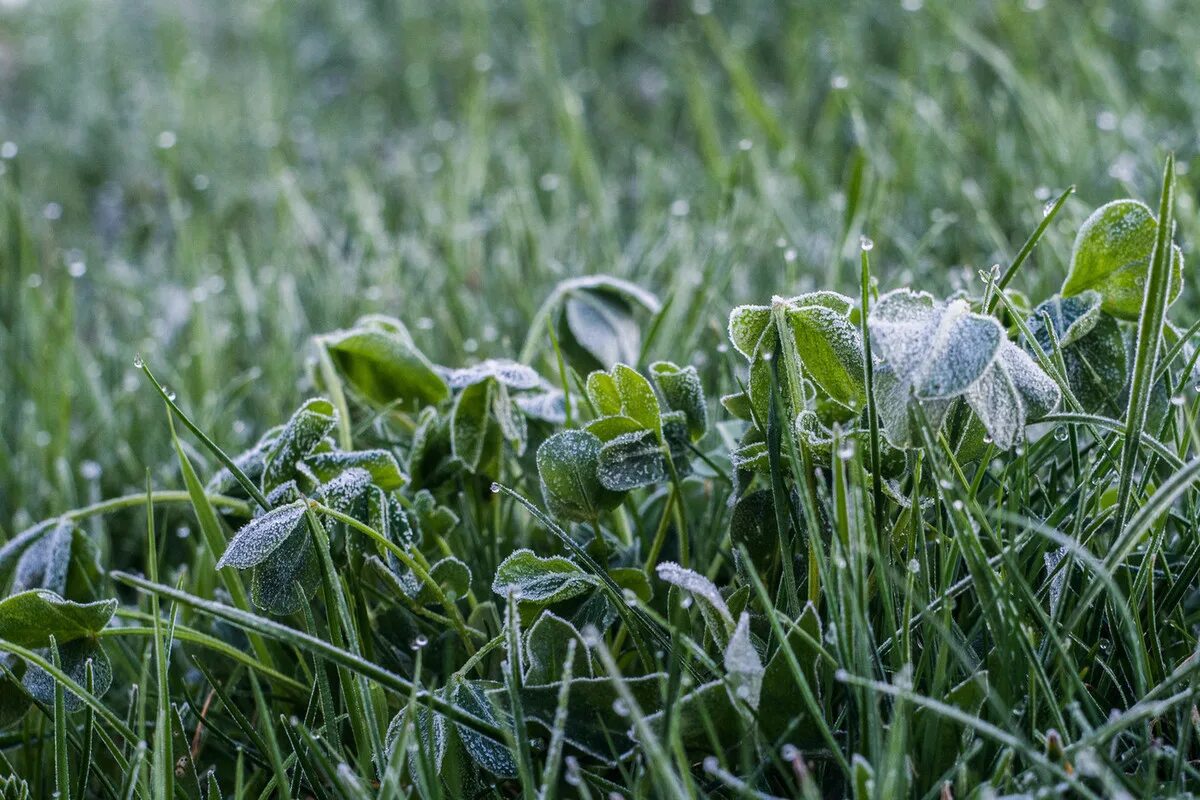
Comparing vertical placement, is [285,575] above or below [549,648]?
above

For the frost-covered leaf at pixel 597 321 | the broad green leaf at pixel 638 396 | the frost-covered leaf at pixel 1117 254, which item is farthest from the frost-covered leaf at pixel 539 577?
the frost-covered leaf at pixel 1117 254

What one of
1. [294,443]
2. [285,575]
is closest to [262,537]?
[285,575]

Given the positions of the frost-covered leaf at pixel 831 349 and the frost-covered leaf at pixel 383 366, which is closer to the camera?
the frost-covered leaf at pixel 831 349

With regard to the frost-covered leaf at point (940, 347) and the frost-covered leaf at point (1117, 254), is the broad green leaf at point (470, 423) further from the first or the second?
the frost-covered leaf at point (1117, 254)

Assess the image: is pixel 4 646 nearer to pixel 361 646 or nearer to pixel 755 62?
pixel 361 646

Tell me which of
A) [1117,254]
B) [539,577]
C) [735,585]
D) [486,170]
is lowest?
[735,585]

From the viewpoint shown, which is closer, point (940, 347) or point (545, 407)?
point (940, 347)

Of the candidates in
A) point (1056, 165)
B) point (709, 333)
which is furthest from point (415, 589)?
point (1056, 165)

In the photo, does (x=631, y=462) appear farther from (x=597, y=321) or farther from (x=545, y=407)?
(x=597, y=321)
